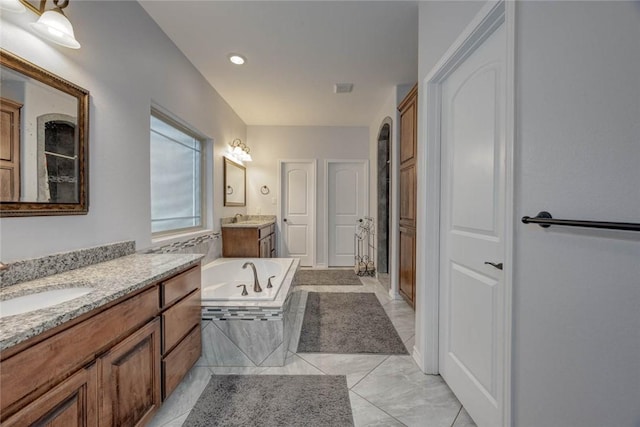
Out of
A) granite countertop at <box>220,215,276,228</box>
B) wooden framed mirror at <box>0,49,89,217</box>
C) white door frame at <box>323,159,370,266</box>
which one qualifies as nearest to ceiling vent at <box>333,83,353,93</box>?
white door frame at <box>323,159,370,266</box>

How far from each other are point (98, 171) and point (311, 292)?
2543 mm

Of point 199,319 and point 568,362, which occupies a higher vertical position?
point 568,362

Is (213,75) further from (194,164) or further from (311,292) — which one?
(311,292)

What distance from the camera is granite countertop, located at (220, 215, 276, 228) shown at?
3.56 metres

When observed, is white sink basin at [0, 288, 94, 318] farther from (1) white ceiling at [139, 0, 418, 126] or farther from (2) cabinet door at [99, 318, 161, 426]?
(1) white ceiling at [139, 0, 418, 126]

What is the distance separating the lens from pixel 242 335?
190cm

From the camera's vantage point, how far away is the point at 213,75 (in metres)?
2.94

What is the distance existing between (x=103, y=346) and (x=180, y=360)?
0.65 meters

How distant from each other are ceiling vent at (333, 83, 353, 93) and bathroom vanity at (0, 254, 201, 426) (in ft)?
8.32

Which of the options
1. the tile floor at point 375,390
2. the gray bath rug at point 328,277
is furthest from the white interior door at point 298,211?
the tile floor at point 375,390

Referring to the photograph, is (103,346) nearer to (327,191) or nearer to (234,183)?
(234,183)

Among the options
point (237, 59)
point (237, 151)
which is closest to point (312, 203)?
point (237, 151)

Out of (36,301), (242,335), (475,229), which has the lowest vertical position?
(242,335)

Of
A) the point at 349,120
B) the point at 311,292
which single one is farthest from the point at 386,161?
the point at 311,292
